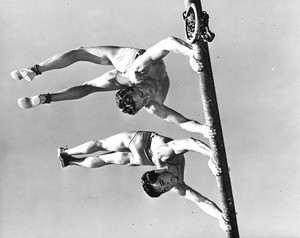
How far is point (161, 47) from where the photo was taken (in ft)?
15.8

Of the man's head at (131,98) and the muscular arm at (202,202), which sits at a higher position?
the man's head at (131,98)

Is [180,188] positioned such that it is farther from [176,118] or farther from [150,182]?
[176,118]

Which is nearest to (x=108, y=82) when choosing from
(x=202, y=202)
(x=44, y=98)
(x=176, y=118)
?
(x=44, y=98)

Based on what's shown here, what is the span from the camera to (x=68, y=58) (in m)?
5.71

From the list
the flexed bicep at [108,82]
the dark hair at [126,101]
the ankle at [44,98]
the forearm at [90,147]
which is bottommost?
the forearm at [90,147]

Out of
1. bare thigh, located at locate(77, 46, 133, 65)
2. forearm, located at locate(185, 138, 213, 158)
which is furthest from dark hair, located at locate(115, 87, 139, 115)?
bare thigh, located at locate(77, 46, 133, 65)

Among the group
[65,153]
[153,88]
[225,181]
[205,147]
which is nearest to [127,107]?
[153,88]

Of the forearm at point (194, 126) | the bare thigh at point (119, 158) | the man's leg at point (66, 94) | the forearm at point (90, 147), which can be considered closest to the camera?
the forearm at point (194, 126)

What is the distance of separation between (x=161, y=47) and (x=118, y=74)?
120cm

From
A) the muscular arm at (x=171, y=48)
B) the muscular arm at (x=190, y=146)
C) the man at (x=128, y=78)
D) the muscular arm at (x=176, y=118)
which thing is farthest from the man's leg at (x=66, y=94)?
the muscular arm at (x=190, y=146)

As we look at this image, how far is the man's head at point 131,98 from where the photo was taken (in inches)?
197

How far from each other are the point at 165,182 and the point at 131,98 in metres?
0.94

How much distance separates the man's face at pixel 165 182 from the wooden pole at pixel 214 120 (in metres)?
0.68

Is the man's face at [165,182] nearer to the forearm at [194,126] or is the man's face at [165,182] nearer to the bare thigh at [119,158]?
the forearm at [194,126]
